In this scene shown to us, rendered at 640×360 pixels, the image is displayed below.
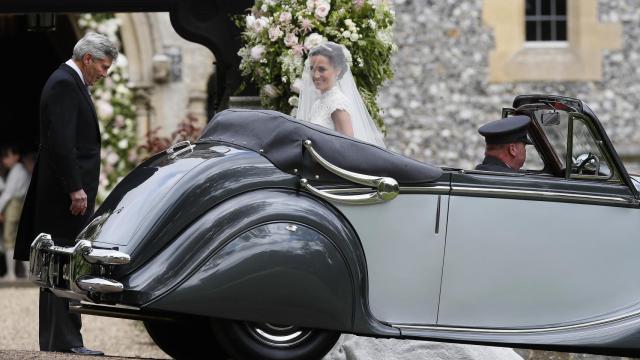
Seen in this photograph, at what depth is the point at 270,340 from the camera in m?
7.38

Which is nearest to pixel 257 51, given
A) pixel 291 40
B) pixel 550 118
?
pixel 291 40

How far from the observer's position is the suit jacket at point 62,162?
28.3ft

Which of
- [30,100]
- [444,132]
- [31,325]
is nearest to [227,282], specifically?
[31,325]

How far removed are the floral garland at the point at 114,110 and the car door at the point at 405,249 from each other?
38.7ft

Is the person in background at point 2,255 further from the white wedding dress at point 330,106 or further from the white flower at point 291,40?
the white wedding dress at point 330,106

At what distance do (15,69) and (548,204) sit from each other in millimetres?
15600

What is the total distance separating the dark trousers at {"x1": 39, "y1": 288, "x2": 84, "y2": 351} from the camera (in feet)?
28.3

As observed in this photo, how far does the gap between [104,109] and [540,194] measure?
12.1 meters

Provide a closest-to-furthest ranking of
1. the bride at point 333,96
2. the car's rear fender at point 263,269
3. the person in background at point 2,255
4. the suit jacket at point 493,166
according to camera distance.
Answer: the car's rear fender at point 263,269 → the suit jacket at point 493,166 → the bride at point 333,96 → the person in background at point 2,255

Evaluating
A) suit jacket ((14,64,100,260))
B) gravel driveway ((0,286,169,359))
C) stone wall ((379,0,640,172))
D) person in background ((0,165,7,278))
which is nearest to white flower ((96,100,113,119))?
person in background ((0,165,7,278))

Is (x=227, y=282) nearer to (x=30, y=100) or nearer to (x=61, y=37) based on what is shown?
(x=61, y=37)

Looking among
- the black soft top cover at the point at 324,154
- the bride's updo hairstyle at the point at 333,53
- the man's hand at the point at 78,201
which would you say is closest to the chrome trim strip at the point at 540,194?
the black soft top cover at the point at 324,154

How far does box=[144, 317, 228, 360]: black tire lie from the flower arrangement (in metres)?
1.97

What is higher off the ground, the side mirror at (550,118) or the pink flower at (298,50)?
the pink flower at (298,50)
